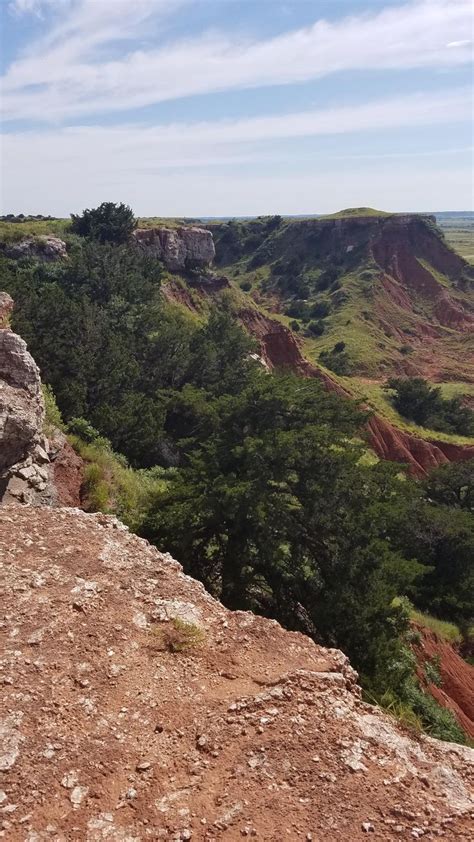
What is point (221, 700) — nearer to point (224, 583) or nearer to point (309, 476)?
point (224, 583)

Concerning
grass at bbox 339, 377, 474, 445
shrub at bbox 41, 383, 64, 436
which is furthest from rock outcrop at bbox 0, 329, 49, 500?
grass at bbox 339, 377, 474, 445

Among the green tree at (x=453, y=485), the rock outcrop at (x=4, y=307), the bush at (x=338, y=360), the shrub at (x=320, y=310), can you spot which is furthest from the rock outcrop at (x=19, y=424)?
the shrub at (x=320, y=310)

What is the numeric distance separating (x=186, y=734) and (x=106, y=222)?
5031 centimetres

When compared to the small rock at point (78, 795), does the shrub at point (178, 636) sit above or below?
above

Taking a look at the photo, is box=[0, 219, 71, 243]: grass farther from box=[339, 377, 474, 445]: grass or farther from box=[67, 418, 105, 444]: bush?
box=[67, 418, 105, 444]: bush

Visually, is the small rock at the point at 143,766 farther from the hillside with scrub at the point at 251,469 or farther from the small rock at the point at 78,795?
the hillside with scrub at the point at 251,469

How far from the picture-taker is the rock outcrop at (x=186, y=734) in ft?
16.9

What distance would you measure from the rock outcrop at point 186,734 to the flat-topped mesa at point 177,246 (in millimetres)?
49016

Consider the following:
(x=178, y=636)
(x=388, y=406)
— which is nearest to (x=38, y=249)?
(x=388, y=406)

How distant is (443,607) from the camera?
22031 millimetres

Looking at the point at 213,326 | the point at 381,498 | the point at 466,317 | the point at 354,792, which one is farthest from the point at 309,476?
the point at 466,317

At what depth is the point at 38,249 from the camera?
1665 inches

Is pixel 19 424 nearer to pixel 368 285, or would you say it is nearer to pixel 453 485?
pixel 453 485

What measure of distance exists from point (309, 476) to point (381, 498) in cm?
285
